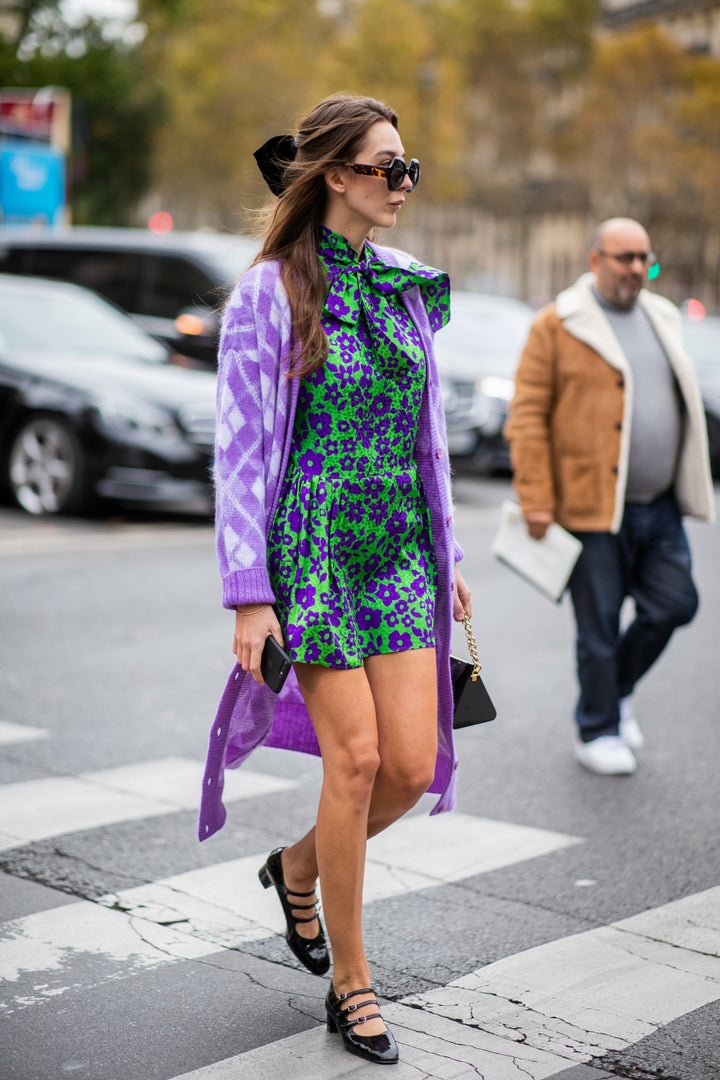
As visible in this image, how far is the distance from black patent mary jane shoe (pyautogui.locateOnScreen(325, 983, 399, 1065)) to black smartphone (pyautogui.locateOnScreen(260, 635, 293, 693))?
0.67 meters

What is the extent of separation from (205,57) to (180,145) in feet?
12.6

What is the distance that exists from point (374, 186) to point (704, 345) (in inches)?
601

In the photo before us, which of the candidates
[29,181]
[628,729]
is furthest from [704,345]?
[628,729]

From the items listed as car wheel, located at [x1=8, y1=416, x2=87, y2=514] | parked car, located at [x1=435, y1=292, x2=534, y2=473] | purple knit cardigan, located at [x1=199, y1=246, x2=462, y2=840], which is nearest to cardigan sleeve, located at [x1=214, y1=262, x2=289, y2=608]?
purple knit cardigan, located at [x1=199, y1=246, x2=462, y2=840]

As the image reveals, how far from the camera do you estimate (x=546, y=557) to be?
5957 millimetres

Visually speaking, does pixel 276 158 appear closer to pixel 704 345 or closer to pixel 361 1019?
pixel 361 1019

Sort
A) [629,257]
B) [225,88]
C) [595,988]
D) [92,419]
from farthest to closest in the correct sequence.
→ [225,88], [92,419], [629,257], [595,988]

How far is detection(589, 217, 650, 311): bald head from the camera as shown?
5.85 metres

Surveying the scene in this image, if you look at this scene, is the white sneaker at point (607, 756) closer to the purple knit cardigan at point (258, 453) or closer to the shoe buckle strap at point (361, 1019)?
the purple knit cardigan at point (258, 453)

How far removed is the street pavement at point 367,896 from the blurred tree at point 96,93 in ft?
103

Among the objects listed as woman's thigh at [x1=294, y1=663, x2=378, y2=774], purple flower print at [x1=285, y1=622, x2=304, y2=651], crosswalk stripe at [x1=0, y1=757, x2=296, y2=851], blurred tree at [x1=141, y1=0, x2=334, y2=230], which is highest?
blurred tree at [x1=141, y1=0, x2=334, y2=230]

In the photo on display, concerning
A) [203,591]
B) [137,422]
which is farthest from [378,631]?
[137,422]

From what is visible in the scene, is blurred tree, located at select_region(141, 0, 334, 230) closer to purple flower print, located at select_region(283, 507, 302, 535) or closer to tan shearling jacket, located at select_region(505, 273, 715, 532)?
tan shearling jacket, located at select_region(505, 273, 715, 532)

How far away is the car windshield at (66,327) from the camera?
1289 centimetres
